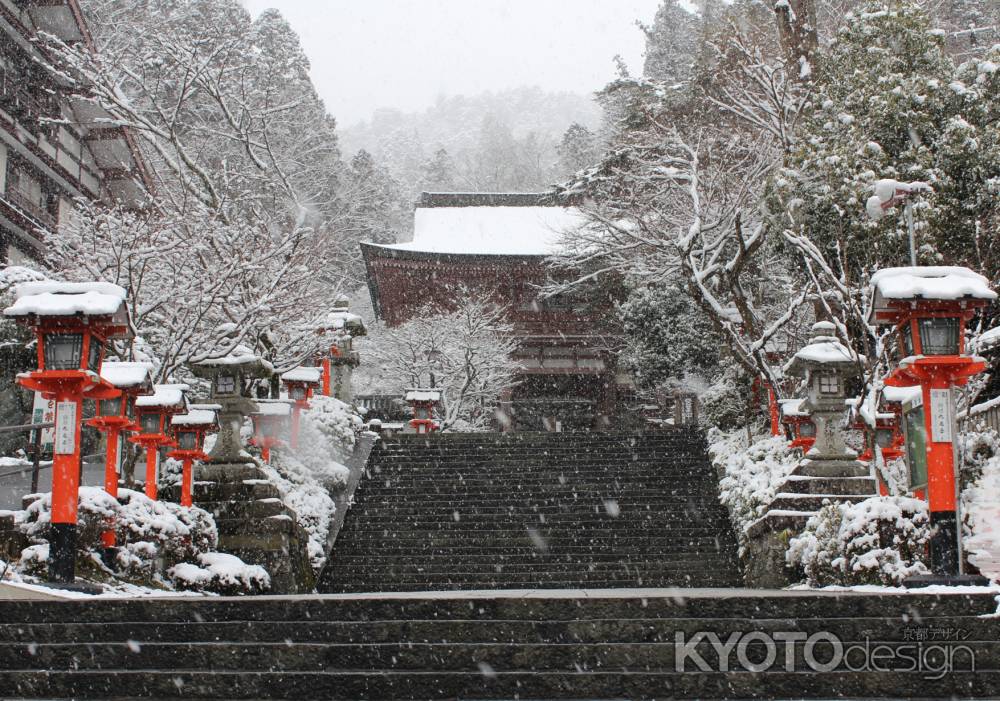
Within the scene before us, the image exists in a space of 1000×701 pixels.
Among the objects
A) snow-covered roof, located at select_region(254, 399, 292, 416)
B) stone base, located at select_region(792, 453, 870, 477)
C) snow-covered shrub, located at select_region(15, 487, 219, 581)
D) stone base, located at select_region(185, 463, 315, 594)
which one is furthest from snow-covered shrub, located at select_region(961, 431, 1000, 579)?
snow-covered roof, located at select_region(254, 399, 292, 416)

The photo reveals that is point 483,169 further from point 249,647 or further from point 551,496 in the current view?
point 249,647

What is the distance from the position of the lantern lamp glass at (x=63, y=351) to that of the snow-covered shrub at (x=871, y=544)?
671 centimetres

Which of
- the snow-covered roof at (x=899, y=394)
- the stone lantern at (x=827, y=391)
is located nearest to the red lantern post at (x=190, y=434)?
the stone lantern at (x=827, y=391)

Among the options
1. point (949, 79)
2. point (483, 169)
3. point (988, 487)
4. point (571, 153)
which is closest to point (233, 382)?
point (988, 487)

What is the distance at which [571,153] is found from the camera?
41.1 meters

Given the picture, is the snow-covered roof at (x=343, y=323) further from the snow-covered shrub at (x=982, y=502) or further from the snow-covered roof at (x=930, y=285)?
the snow-covered roof at (x=930, y=285)

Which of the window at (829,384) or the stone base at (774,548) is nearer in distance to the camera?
the stone base at (774,548)

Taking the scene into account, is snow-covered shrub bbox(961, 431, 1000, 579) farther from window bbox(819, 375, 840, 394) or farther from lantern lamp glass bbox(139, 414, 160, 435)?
lantern lamp glass bbox(139, 414, 160, 435)

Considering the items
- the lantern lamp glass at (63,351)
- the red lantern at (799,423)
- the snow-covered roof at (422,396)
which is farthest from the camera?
the snow-covered roof at (422,396)

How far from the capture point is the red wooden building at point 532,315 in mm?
24844

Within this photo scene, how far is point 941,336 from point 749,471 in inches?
259

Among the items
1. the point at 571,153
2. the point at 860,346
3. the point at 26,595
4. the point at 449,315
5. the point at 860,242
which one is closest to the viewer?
the point at 26,595

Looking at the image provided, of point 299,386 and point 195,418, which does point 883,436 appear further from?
point 299,386

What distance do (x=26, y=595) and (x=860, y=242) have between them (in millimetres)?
9873
